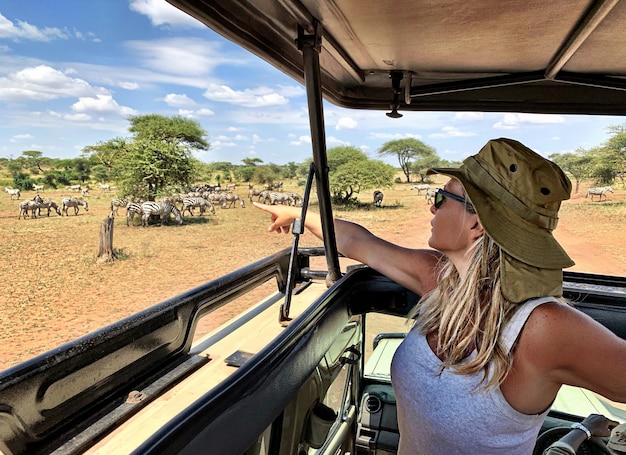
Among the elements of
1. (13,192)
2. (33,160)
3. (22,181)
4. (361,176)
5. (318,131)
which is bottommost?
(13,192)

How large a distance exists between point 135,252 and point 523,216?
25.0 meters

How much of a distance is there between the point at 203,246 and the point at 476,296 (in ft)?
77.2

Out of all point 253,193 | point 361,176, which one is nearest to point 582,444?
point 361,176

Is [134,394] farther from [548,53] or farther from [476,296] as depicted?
[548,53]

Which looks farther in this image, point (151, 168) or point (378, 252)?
point (151, 168)

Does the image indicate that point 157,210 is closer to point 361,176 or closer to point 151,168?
point 151,168

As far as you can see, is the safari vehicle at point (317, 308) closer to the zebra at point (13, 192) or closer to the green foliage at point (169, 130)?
the zebra at point (13, 192)

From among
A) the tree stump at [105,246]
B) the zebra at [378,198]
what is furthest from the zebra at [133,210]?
the zebra at [378,198]

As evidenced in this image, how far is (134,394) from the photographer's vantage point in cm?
129

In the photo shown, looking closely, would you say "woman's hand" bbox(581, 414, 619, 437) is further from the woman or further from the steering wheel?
the woman

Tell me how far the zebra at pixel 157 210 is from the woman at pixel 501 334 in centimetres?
2517

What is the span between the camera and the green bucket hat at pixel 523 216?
1.02 metres

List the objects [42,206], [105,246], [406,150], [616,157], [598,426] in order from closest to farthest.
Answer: [598,426], [105,246], [616,157], [42,206], [406,150]

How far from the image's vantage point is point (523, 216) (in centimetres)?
103
